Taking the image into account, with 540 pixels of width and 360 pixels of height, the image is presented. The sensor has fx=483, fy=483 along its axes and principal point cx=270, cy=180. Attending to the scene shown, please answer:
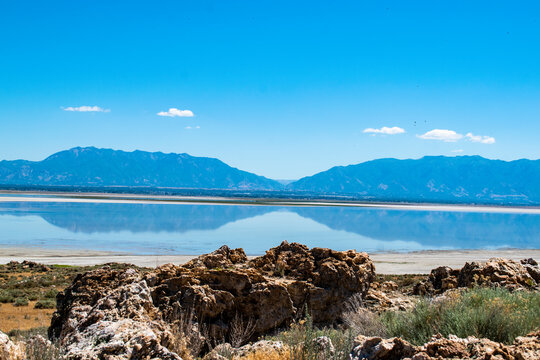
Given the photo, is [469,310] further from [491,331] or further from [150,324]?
[150,324]

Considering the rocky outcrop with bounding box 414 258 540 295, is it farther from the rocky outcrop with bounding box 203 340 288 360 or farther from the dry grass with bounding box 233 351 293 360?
the dry grass with bounding box 233 351 293 360

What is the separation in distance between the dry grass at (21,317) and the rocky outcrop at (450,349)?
27.0 ft

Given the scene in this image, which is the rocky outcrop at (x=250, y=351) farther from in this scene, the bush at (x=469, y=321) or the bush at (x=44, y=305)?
the bush at (x=44, y=305)

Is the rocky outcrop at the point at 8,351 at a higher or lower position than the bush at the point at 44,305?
higher

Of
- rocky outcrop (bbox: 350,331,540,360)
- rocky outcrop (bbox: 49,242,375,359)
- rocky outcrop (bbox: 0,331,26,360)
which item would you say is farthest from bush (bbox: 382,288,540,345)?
rocky outcrop (bbox: 0,331,26,360)

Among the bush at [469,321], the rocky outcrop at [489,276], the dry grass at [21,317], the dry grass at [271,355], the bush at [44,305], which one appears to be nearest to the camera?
the dry grass at [271,355]

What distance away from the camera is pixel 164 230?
41531 millimetres

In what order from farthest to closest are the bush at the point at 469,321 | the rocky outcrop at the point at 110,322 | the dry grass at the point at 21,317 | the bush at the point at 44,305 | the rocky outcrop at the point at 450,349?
the bush at the point at 44,305 < the dry grass at the point at 21,317 < the bush at the point at 469,321 < the rocky outcrop at the point at 110,322 < the rocky outcrop at the point at 450,349

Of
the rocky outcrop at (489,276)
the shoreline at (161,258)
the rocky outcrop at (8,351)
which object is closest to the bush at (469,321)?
the rocky outcrop at (489,276)

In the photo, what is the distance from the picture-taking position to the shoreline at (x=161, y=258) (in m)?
23.0

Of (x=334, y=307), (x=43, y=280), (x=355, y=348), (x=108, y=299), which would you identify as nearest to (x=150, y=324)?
(x=108, y=299)

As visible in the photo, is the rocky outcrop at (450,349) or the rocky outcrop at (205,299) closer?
the rocky outcrop at (450,349)

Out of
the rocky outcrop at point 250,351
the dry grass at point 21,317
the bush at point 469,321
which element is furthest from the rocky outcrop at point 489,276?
the dry grass at point 21,317

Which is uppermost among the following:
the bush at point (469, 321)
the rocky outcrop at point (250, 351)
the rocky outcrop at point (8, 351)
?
the rocky outcrop at point (8, 351)
